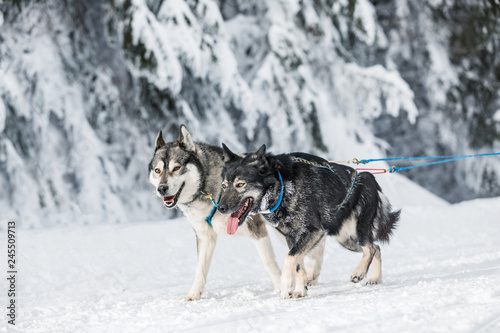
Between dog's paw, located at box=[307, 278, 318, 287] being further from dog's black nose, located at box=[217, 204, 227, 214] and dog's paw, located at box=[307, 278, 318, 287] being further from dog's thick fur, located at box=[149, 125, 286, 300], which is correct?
dog's black nose, located at box=[217, 204, 227, 214]

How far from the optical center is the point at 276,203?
15.8 ft

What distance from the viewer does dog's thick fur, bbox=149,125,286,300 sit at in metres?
5.29

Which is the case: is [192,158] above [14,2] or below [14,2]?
below

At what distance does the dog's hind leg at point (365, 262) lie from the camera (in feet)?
17.6

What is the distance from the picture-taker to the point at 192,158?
5477 millimetres

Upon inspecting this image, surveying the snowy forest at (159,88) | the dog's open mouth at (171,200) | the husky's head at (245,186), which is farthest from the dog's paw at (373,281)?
the snowy forest at (159,88)

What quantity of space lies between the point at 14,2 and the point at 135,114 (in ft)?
9.31

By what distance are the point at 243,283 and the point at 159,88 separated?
4.82 metres

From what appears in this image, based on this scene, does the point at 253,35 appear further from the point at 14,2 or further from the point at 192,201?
the point at 192,201

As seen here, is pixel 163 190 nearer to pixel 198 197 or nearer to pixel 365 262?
pixel 198 197

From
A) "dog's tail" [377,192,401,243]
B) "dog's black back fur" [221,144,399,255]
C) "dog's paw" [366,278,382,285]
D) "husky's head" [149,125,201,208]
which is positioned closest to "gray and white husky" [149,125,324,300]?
"husky's head" [149,125,201,208]

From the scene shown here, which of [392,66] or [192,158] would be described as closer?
[192,158]

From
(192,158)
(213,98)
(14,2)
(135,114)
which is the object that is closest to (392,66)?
(213,98)

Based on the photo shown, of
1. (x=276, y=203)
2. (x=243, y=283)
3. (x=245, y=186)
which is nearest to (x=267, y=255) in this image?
(x=276, y=203)
